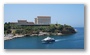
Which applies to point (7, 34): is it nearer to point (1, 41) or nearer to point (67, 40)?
point (1, 41)

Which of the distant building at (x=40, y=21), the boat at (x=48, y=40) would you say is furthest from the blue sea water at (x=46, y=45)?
the distant building at (x=40, y=21)

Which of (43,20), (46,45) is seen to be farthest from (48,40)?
(43,20)

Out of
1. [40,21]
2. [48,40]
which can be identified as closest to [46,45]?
[48,40]

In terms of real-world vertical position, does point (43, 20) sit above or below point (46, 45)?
above

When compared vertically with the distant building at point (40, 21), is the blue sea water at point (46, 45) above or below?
below

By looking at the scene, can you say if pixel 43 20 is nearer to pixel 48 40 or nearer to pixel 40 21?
pixel 40 21

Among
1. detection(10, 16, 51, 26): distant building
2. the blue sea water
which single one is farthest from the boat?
detection(10, 16, 51, 26): distant building

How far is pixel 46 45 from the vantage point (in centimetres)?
393

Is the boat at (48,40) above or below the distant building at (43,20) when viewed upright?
below

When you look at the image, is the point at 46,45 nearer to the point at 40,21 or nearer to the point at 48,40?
the point at 48,40

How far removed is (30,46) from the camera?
3.91 meters

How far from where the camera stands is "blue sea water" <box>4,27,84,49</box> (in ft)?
12.8

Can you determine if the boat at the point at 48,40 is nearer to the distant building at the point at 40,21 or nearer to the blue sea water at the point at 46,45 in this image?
the blue sea water at the point at 46,45

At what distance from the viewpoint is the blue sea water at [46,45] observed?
3906 millimetres
